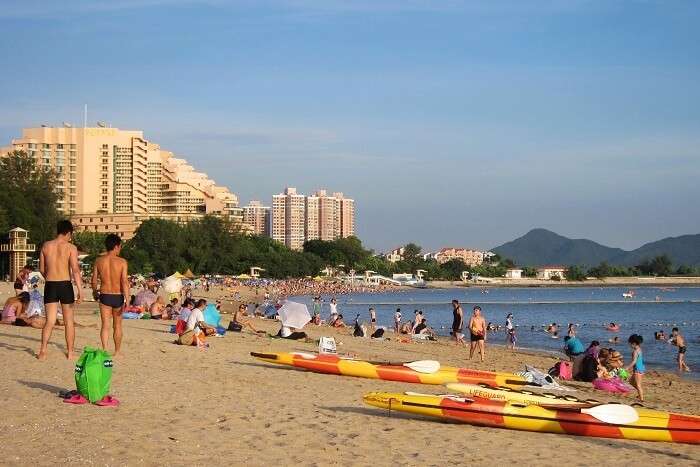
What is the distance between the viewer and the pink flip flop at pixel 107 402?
8.77m

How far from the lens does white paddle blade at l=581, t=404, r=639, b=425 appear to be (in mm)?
8922

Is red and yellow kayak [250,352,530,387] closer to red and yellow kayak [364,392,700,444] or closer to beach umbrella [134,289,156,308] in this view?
red and yellow kayak [364,392,700,444]

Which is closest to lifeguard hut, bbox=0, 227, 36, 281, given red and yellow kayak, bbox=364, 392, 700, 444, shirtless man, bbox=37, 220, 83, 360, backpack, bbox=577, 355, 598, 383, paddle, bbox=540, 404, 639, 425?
backpack, bbox=577, 355, 598, 383

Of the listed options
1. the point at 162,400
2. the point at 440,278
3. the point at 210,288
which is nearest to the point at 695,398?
the point at 162,400

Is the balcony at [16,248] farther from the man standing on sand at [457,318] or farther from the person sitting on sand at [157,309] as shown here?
the man standing on sand at [457,318]

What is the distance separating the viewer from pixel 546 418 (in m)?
8.96

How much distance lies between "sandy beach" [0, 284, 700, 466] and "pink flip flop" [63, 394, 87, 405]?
102 millimetres

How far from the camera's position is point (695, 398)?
1557 cm

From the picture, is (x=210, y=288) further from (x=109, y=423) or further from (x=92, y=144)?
(x=109, y=423)

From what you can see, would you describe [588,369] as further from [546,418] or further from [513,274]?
[513,274]

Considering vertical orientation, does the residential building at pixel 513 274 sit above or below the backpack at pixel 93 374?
above

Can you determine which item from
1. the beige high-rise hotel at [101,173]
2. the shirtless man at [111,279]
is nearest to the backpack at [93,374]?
the shirtless man at [111,279]

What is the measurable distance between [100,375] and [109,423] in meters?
0.86

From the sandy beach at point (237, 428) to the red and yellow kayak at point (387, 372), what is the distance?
0.31 m
